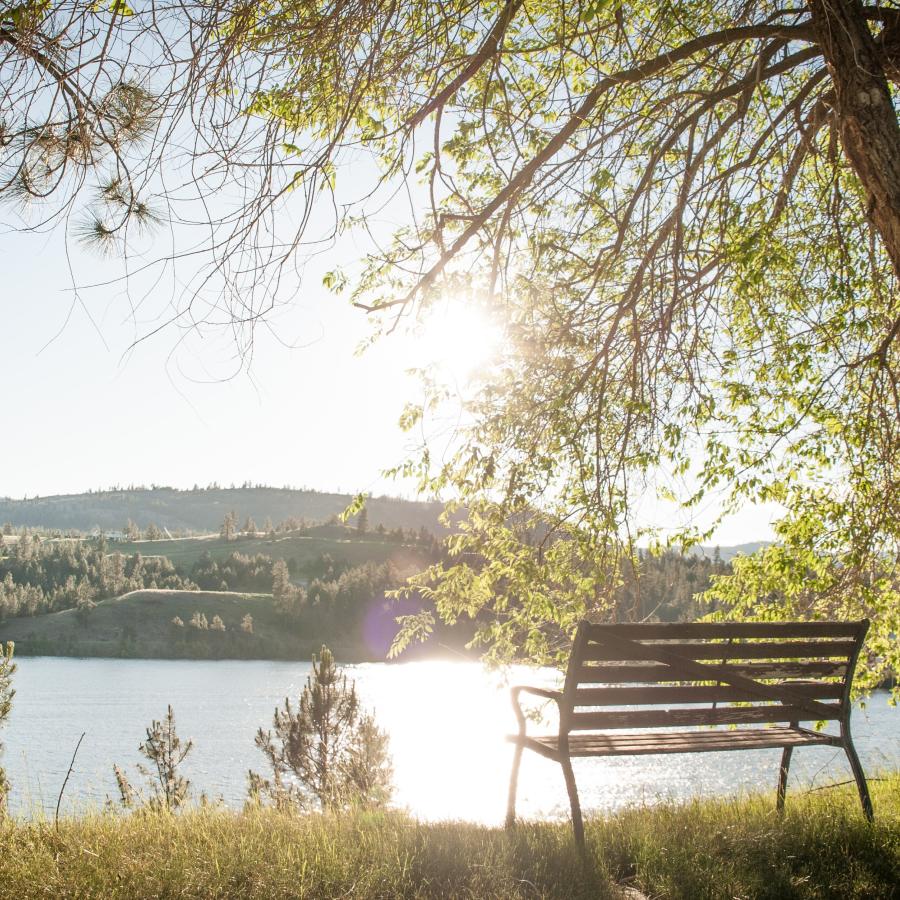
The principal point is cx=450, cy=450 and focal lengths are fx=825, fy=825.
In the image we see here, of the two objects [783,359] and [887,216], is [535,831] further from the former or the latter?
[783,359]

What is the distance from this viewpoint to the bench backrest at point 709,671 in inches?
149

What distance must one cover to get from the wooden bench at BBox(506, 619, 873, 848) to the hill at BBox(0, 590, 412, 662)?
87.5 metres

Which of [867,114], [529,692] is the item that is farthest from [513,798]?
[867,114]

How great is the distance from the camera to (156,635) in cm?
9256

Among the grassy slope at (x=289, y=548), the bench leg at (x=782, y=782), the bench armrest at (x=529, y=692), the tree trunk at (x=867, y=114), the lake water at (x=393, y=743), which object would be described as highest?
the tree trunk at (x=867, y=114)

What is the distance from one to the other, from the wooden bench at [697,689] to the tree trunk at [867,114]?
194cm

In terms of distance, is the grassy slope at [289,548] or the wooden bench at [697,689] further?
the grassy slope at [289,548]

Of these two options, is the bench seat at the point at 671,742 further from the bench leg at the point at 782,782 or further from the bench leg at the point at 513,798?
the bench leg at the point at 782,782

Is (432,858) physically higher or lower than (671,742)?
lower

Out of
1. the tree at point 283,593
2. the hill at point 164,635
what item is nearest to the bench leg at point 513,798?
the hill at point 164,635

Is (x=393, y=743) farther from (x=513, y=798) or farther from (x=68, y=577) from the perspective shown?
(x=68, y=577)

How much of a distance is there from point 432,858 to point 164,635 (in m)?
97.0

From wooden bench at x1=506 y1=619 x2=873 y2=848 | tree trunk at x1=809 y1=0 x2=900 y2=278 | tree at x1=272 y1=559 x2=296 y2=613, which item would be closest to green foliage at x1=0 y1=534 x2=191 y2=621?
tree at x1=272 y1=559 x2=296 y2=613

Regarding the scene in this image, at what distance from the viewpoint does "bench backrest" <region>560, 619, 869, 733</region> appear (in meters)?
3.80
